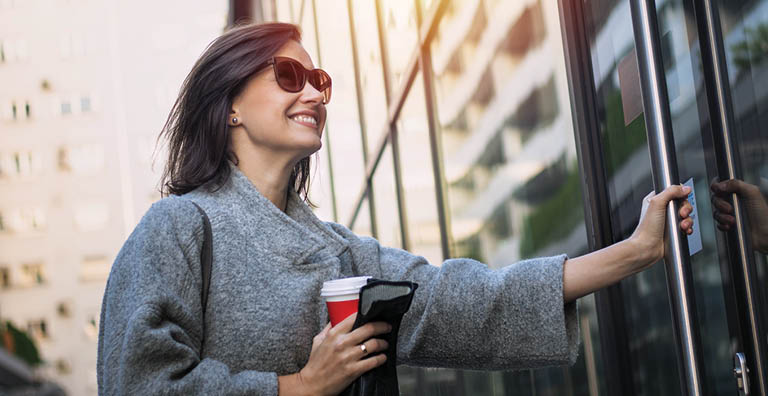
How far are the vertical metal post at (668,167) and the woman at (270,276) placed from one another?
8 centimetres

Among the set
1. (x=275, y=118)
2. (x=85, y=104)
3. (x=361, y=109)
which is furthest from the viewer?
(x=85, y=104)

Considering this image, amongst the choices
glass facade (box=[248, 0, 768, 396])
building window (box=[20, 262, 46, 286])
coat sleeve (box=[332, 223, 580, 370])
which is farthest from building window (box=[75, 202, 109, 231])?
coat sleeve (box=[332, 223, 580, 370])

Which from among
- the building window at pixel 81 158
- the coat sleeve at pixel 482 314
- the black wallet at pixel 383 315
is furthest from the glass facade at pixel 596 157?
the building window at pixel 81 158

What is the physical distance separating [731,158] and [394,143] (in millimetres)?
3294

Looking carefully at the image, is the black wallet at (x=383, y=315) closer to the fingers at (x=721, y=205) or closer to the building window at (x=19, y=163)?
the fingers at (x=721, y=205)

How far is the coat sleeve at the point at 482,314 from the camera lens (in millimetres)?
2035

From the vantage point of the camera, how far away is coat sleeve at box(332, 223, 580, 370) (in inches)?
80.1

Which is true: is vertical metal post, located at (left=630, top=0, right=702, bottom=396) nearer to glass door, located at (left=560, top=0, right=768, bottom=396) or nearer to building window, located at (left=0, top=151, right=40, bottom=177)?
glass door, located at (left=560, top=0, right=768, bottom=396)

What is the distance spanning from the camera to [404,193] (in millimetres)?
4738

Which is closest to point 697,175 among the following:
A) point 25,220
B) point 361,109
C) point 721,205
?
point 721,205

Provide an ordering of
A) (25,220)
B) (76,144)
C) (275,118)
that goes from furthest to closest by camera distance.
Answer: (76,144) → (25,220) → (275,118)

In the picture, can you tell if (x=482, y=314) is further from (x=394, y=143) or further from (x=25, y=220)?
(x=25, y=220)

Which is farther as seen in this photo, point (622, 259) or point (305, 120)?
point (305, 120)

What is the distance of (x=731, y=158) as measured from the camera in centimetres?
159
